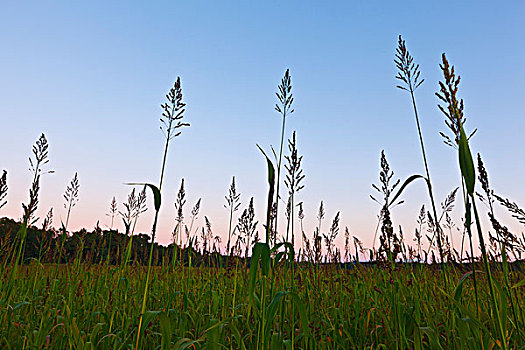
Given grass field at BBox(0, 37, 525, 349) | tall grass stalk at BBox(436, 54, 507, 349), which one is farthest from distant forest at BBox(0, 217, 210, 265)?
tall grass stalk at BBox(436, 54, 507, 349)

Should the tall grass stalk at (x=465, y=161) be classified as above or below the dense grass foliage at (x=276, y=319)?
above

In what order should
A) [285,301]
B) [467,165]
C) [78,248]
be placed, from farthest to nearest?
[78,248], [285,301], [467,165]

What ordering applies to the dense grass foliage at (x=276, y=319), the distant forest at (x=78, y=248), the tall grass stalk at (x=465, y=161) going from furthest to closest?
1. the distant forest at (x=78, y=248)
2. the dense grass foliage at (x=276, y=319)
3. the tall grass stalk at (x=465, y=161)

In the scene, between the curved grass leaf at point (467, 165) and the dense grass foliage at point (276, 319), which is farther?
the dense grass foliage at point (276, 319)

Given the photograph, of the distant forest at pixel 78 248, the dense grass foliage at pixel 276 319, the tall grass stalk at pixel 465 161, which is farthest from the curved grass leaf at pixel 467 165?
the distant forest at pixel 78 248

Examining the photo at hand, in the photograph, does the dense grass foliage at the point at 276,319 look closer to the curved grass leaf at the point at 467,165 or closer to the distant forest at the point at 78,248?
the distant forest at the point at 78,248

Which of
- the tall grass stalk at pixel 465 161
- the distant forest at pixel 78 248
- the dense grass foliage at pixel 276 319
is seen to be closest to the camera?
the tall grass stalk at pixel 465 161

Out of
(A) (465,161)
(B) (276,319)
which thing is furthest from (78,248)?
(A) (465,161)

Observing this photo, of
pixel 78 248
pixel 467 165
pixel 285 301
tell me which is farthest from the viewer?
pixel 78 248

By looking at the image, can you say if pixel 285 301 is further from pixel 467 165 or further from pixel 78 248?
pixel 78 248

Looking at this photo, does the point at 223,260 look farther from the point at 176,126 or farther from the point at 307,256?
the point at 176,126

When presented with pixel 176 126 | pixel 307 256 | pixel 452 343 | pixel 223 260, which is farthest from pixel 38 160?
pixel 452 343

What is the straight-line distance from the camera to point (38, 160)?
3.48 m

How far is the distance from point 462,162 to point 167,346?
185 centimetres
